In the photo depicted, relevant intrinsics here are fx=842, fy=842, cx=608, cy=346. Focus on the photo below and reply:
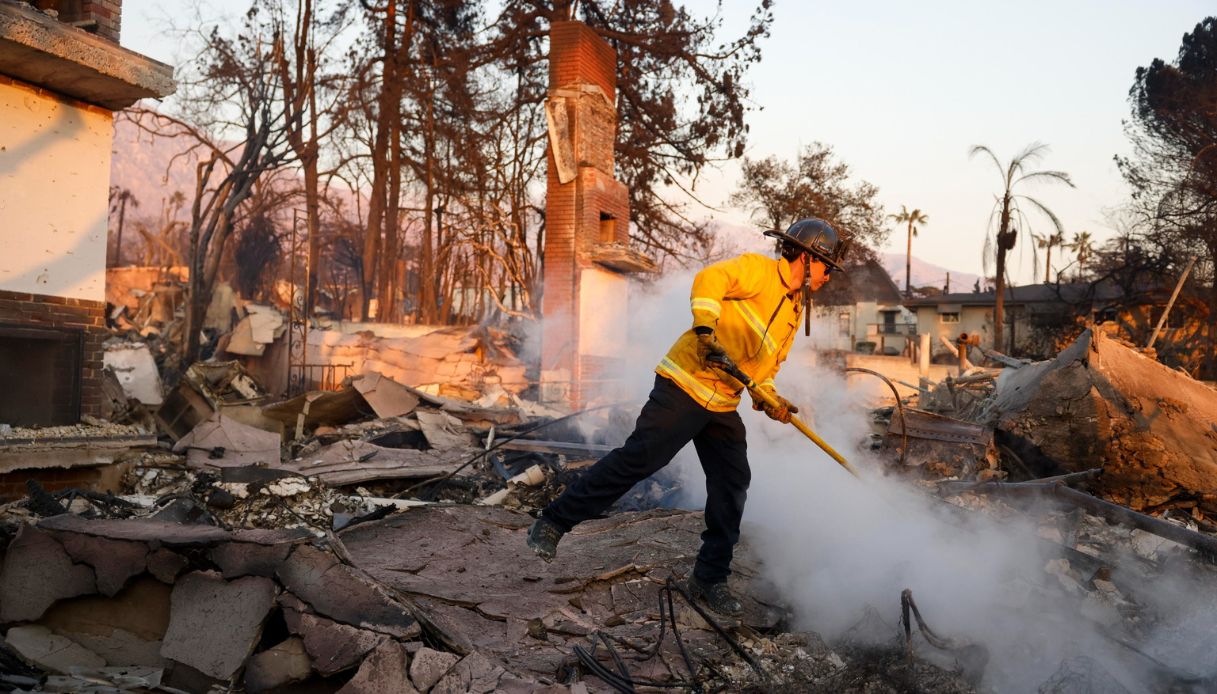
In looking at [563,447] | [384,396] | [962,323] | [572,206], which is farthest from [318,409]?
[962,323]

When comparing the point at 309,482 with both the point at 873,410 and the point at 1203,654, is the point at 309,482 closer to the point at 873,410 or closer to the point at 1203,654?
the point at 1203,654

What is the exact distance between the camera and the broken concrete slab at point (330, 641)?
313 centimetres

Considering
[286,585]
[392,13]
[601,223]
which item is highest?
[392,13]

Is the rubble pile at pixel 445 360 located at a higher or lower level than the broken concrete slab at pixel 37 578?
higher

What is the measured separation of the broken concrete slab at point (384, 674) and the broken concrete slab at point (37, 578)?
4.72 ft

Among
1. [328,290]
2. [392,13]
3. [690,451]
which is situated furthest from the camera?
[328,290]

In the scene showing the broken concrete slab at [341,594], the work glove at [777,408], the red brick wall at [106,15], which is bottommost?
the broken concrete slab at [341,594]

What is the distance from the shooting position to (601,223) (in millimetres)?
15672

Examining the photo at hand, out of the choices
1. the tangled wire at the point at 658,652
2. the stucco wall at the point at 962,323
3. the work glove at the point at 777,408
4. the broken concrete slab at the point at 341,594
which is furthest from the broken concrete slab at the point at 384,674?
the stucco wall at the point at 962,323

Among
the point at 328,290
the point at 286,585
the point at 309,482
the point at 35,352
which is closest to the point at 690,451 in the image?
the point at 309,482

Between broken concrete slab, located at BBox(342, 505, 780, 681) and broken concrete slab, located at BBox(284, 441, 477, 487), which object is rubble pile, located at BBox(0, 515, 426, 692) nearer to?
broken concrete slab, located at BBox(342, 505, 780, 681)

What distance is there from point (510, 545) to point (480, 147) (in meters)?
18.9

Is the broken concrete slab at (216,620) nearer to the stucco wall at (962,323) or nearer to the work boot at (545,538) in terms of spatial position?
the work boot at (545,538)

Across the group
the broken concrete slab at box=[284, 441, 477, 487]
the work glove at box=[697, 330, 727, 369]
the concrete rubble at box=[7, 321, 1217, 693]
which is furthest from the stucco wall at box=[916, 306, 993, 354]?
the work glove at box=[697, 330, 727, 369]
